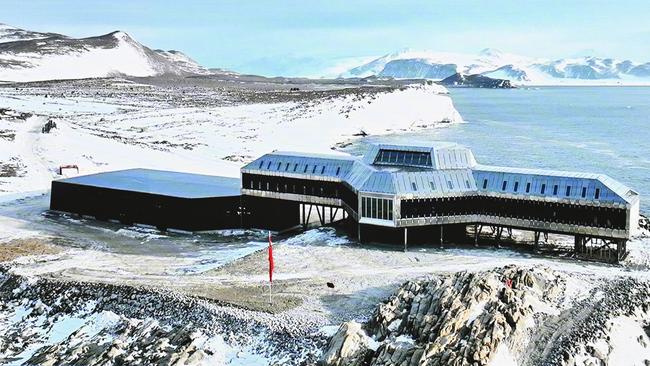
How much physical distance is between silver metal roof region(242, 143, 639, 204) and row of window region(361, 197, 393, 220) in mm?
704

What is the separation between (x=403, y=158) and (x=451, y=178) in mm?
4420

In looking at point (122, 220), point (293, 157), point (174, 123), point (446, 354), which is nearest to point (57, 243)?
point (122, 220)

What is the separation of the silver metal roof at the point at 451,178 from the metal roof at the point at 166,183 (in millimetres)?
10638

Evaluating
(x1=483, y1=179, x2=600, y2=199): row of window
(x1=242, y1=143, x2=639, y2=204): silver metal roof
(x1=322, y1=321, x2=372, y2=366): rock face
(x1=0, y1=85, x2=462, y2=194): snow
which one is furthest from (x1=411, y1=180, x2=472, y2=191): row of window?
(x1=0, y1=85, x2=462, y2=194): snow

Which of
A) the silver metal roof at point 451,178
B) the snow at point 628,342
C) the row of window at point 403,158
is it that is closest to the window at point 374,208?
the silver metal roof at point 451,178

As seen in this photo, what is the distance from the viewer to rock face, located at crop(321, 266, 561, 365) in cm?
3325

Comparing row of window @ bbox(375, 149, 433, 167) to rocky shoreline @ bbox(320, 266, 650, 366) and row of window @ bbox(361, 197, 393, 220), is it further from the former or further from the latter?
rocky shoreline @ bbox(320, 266, 650, 366)

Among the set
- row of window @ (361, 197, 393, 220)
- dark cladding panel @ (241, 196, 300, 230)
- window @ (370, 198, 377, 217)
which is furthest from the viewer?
dark cladding panel @ (241, 196, 300, 230)

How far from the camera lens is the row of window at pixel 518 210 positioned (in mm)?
50156

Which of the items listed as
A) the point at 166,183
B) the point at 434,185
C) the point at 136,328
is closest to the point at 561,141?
the point at 166,183

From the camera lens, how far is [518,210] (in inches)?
2094

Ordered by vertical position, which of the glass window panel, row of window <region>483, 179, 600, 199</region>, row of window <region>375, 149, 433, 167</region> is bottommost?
the glass window panel

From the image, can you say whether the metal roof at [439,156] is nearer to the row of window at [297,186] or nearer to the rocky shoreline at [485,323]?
the row of window at [297,186]

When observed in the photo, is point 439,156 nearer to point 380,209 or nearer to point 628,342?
point 380,209
